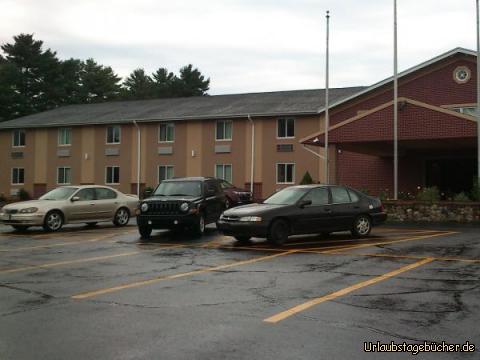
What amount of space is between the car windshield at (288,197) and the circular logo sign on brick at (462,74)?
16289 millimetres

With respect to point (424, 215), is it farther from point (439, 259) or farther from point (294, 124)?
point (294, 124)

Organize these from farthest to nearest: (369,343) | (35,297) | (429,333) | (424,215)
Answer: (424,215) < (35,297) < (429,333) < (369,343)

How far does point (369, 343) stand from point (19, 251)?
951 centimetres

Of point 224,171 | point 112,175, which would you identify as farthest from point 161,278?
point 112,175

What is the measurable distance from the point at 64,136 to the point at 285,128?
A: 1652 centimetres

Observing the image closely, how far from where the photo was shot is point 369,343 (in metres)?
5.32

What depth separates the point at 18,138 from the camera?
1702 inches

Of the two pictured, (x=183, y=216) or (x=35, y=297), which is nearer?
(x=35, y=297)

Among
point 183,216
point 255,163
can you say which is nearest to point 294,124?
point 255,163

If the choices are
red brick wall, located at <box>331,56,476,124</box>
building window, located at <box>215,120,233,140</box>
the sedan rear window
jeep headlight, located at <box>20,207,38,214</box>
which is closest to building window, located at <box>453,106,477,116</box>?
red brick wall, located at <box>331,56,476,124</box>

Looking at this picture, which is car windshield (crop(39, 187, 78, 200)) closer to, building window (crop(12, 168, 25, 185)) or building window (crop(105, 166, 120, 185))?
building window (crop(105, 166, 120, 185))

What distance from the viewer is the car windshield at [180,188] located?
53.8ft

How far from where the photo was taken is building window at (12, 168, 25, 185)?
42.8 m

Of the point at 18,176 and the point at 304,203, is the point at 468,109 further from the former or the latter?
the point at 18,176
